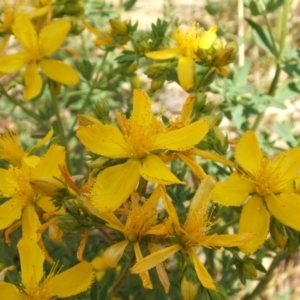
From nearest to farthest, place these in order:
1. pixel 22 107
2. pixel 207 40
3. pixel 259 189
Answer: pixel 259 189 → pixel 207 40 → pixel 22 107

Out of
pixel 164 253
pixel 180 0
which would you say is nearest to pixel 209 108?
pixel 164 253

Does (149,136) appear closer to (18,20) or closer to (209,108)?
(209,108)

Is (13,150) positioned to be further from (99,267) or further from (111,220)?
(99,267)

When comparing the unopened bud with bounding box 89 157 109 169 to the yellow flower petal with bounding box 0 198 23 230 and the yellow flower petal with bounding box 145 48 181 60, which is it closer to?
the yellow flower petal with bounding box 0 198 23 230

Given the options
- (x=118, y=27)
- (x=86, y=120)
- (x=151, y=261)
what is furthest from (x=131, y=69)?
(x=151, y=261)

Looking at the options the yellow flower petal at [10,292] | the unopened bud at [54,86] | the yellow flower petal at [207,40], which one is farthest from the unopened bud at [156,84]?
the yellow flower petal at [10,292]
